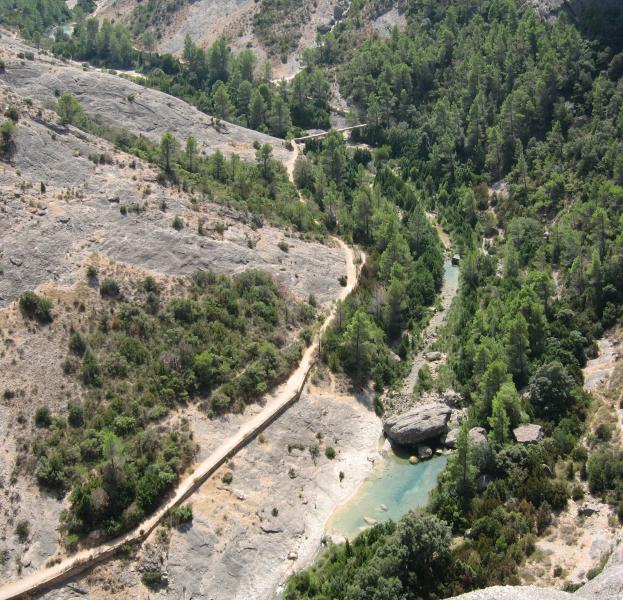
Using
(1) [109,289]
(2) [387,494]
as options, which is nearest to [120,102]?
(1) [109,289]

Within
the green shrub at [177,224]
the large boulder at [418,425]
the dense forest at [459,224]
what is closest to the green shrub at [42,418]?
the dense forest at [459,224]

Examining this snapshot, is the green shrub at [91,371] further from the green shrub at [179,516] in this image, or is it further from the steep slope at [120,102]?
the steep slope at [120,102]

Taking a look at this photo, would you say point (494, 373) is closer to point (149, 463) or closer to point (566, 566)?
point (566, 566)

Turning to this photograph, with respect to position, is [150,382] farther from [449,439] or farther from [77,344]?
[449,439]

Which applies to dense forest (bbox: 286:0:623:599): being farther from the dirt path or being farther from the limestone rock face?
the dirt path

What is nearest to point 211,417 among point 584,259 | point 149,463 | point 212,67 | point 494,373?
point 149,463

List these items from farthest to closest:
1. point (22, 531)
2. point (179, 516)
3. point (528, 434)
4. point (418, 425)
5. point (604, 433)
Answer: point (418, 425)
point (528, 434)
point (604, 433)
point (179, 516)
point (22, 531)
